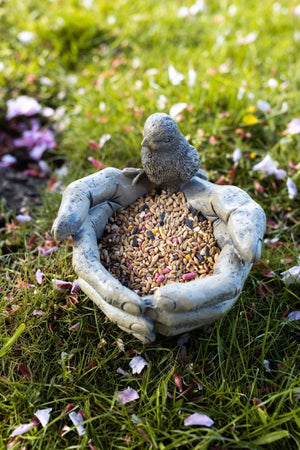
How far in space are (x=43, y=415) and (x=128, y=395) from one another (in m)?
0.37

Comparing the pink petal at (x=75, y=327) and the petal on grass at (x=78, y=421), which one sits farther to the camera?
the pink petal at (x=75, y=327)

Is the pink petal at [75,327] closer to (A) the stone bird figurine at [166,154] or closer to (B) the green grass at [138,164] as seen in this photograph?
(B) the green grass at [138,164]

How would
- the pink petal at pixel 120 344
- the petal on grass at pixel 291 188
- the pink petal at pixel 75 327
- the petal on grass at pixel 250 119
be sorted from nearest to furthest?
the pink petal at pixel 120 344
the pink petal at pixel 75 327
the petal on grass at pixel 291 188
the petal on grass at pixel 250 119

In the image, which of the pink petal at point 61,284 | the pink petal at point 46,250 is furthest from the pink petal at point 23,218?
the pink petal at point 61,284

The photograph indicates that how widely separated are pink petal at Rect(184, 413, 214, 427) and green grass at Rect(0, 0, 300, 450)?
3 cm

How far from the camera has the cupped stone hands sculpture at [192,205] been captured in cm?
169

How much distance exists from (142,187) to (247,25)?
10.2 feet

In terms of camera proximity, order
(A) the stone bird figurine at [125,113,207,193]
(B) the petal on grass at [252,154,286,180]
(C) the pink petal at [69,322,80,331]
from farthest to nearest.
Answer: (B) the petal on grass at [252,154,286,180], (C) the pink petal at [69,322,80,331], (A) the stone bird figurine at [125,113,207,193]

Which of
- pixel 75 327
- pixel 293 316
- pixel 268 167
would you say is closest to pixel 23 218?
pixel 75 327

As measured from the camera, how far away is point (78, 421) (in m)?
1.82

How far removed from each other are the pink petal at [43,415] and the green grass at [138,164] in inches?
1.5

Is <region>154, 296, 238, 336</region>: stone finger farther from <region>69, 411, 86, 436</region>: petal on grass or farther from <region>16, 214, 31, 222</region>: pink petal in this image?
<region>16, 214, 31, 222</region>: pink petal

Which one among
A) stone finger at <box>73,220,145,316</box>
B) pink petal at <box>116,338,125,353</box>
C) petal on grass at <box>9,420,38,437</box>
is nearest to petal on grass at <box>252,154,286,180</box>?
stone finger at <box>73,220,145,316</box>

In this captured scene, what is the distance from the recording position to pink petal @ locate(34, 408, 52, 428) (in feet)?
5.95
